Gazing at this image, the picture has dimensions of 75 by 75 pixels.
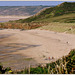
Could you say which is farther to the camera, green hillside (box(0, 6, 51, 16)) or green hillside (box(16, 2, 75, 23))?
green hillside (box(0, 6, 51, 16))

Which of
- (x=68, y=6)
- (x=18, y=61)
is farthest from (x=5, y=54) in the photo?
(x=68, y=6)

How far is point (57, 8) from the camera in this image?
31.8 metres

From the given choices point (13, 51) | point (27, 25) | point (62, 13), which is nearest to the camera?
point (13, 51)

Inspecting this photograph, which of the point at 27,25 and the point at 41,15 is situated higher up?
the point at 41,15

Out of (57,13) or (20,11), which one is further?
(20,11)

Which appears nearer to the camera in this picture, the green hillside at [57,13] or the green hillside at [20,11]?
the green hillside at [57,13]

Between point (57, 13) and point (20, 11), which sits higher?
point (20, 11)

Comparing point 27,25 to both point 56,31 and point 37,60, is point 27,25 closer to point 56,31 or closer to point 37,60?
point 56,31

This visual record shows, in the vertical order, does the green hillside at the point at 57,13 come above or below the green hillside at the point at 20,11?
below

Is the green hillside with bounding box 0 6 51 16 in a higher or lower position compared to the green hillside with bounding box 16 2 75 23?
higher

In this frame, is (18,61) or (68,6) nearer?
(18,61)

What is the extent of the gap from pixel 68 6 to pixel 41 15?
4.82 meters

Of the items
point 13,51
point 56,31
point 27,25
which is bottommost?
point 13,51

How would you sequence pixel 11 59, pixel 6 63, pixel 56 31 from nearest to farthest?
pixel 6 63 → pixel 11 59 → pixel 56 31
